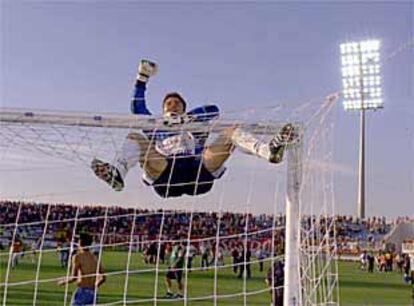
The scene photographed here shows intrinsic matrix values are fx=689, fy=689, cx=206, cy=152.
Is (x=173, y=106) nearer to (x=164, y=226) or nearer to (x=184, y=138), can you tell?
(x=184, y=138)

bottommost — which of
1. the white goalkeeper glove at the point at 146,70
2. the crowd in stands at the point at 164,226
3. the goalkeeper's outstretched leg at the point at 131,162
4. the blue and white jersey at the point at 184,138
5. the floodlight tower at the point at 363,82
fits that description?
the crowd in stands at the point at 164,226

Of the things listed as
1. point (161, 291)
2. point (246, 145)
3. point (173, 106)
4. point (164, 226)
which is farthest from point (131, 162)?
point (164, 226)


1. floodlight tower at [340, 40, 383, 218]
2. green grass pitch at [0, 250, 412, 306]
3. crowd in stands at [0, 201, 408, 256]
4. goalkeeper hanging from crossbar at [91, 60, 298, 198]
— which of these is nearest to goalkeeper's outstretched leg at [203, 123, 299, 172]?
goalkeeper hanging from crossbar at [91, 60, 298, 198]

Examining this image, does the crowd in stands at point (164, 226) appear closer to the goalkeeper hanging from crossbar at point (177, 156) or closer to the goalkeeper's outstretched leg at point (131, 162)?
the goalkeeper hanging from crossbar at point (177, 156)

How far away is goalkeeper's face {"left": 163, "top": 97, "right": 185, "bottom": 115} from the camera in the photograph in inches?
213

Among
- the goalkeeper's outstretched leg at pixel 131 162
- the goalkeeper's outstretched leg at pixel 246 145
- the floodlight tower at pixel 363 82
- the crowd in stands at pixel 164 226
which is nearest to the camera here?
the goalkeeper's outstretched leg at pixel 246 145

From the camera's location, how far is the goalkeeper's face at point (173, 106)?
17.7 feet

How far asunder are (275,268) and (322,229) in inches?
104

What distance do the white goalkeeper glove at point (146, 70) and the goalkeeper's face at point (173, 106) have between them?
0.81 feet

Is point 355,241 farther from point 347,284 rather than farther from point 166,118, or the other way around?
point 166,118

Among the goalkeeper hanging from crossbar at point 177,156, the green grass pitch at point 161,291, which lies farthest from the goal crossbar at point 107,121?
the green grass pitch at point 161,291

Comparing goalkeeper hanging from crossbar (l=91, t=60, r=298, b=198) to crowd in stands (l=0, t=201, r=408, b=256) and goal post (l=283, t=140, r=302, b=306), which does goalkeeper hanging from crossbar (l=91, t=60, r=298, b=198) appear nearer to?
goal post (l=283, t=140, r=302, b=306)

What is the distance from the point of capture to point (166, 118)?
16.8ft

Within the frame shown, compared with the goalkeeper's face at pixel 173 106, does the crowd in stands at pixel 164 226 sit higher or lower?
lower
